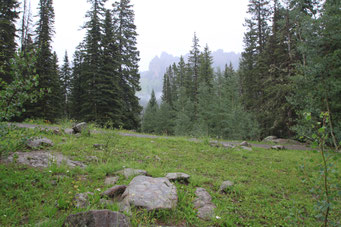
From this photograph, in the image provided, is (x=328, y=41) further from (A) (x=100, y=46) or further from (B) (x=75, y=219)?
(A) (x=100, y=46)

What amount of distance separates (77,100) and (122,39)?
13284 mm

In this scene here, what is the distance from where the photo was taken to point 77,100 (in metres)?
27.8

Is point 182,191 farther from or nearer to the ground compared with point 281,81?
nearer to the ground

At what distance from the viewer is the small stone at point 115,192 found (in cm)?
327

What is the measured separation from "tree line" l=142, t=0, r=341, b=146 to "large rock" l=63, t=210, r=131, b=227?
2.49 meters

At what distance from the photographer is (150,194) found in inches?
125

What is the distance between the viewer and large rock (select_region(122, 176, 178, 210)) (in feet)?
9.72

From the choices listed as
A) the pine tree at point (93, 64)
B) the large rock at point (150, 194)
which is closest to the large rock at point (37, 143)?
the large rock at point (150, 194)

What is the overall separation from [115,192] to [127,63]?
19657mm

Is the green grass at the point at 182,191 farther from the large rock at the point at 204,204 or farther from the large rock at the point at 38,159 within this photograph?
the large rock at the point at 38,159

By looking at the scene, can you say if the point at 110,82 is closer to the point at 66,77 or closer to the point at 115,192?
the point at 115,192

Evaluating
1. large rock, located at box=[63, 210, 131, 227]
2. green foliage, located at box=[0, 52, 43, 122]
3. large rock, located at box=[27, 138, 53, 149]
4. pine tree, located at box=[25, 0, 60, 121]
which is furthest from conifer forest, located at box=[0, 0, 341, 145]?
large rock, located at box=[63, 210, 131, 227]

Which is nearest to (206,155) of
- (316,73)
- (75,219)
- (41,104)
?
(75,219)

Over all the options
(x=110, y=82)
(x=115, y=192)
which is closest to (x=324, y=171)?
(x=115, y=192)
